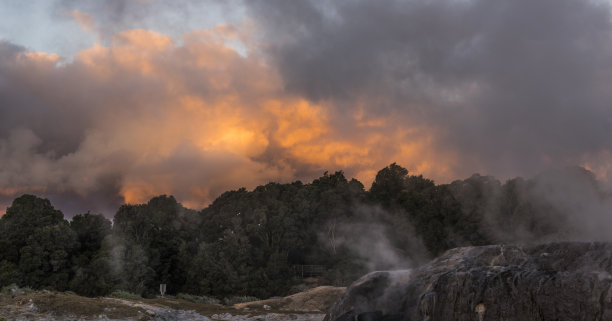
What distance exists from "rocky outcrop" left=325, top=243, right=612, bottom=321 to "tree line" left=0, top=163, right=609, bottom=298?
2738cm

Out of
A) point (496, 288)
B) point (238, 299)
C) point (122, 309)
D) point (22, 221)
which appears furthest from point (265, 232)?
point (496, 288)

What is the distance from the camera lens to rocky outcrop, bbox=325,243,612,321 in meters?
10.2

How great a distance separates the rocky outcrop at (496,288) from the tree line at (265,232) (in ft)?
89.8

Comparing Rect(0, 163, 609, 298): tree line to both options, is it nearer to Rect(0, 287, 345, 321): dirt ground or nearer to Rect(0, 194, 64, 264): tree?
Rect(0, 194, 64, 264): tree

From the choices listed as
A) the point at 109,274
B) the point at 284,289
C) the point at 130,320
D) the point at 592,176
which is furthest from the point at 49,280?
the point at 592,176

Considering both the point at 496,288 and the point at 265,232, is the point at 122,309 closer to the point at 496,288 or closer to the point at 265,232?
the point at 496,288

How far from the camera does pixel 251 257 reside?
50406 millimetres

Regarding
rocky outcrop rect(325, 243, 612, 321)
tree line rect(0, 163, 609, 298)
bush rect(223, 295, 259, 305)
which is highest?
tree line rect(0, 163, 609, 298)

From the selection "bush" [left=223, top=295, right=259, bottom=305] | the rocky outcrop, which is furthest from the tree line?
the rocky outcrop

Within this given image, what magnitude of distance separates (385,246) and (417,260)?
3.93 m

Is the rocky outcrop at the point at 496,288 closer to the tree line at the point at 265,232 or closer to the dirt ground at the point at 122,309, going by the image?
the dirt ground at the point at 122,309

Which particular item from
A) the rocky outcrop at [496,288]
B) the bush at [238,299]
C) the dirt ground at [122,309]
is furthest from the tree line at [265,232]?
the rocky outcrop at [496,288]

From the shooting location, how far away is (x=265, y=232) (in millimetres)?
52562

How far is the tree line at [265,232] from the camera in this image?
42969mm
